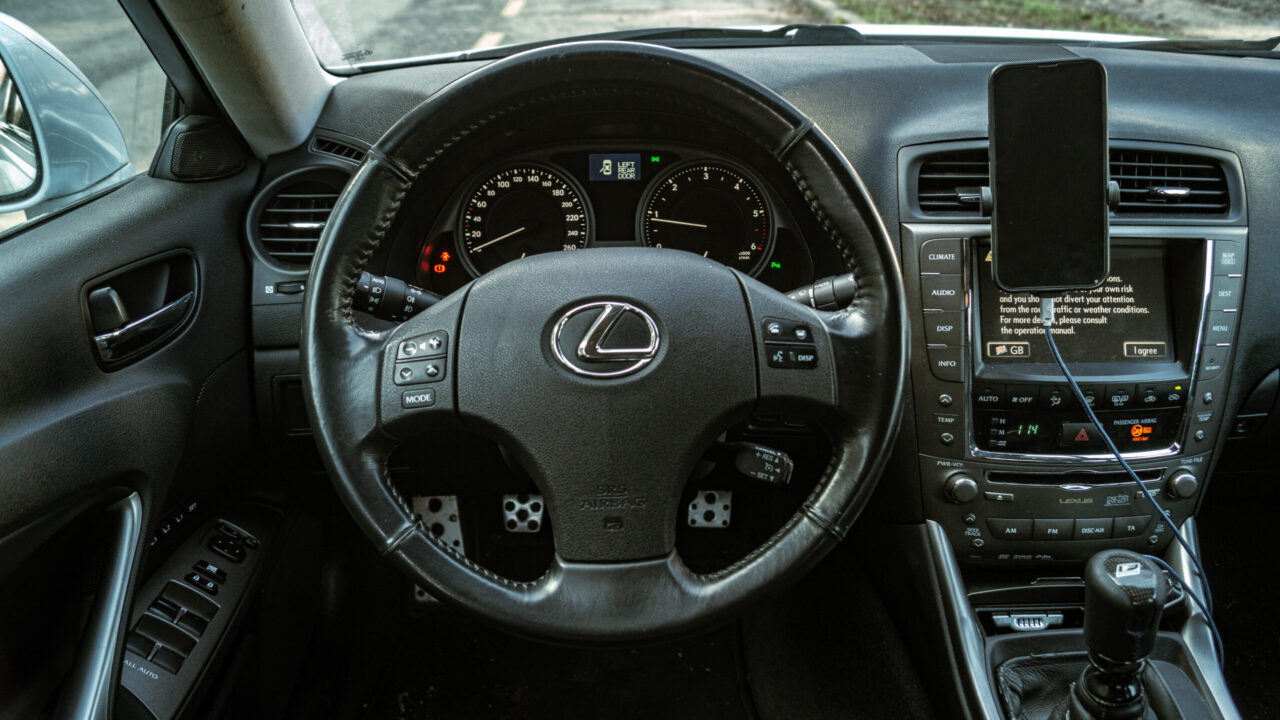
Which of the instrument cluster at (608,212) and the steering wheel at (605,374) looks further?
the instrument cluster at (608,212)

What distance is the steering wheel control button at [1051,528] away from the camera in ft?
5.97

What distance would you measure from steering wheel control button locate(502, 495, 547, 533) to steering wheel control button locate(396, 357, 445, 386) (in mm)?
838

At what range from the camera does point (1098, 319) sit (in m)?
1.82

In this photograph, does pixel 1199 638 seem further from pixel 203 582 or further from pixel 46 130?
pixel 46 130

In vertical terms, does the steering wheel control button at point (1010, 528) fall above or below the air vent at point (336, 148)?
below

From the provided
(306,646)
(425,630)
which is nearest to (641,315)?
(306,646)

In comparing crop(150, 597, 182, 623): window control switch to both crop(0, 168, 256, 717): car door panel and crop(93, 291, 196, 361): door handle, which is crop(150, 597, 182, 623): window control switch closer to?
crop(0, 168, 256, 717): car door panel

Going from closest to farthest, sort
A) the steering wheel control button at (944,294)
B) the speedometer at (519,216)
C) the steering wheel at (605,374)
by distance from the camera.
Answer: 1. the steering wheel at (605,374)
2. the steering wheel control button at (944,294)
3. the speedometer at (519,216)

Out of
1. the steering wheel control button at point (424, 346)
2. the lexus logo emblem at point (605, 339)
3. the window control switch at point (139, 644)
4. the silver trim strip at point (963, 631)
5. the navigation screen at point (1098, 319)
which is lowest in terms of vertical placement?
the silver trim strip at point (963, 631)

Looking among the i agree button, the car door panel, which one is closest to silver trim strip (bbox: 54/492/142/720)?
the car door panel

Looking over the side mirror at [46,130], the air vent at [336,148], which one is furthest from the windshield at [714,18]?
the side mirror at [46,130]

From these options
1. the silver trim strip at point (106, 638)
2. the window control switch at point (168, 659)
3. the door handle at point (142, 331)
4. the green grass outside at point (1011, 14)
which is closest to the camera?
the silver trim strip at point (106, 638)

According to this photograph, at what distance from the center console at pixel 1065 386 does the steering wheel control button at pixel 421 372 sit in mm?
897

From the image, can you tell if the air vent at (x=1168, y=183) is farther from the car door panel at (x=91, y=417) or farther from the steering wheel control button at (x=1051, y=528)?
the car door panel at (x=91, y=417)
